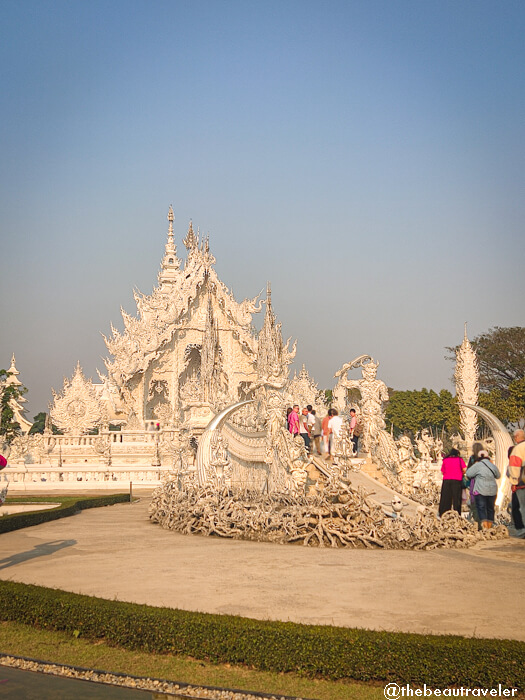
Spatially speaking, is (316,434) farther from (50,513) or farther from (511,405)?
(511,405)

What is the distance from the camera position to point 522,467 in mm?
10781

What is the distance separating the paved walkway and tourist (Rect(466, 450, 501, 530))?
2.10ft

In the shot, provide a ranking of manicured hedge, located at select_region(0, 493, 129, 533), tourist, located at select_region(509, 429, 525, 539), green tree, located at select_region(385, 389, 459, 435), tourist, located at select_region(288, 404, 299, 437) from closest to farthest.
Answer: tourist, located at select_region(509, 429, 525, 539) → manicured hedge, located at select_region(0, 493, 129, 533) → tourist, located at select_region(288, 404, 299, 437) → green tree, located at select_region(385, 389, 459, 435)

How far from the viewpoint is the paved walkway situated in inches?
241

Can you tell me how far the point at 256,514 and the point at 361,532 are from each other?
5.43 feet

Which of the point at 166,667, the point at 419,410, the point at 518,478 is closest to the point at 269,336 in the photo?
the point at 518,478

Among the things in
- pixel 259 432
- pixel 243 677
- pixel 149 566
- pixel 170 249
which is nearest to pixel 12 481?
pixel 259 432

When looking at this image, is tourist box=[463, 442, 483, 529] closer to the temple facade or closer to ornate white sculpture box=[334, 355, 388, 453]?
ornate white sculpture box=[334, 355, 388, 453]

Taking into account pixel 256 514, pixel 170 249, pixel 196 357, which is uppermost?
pixel 170 249

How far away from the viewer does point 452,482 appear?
37.7 feet

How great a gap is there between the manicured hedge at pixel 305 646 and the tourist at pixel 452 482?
6669 millimetres

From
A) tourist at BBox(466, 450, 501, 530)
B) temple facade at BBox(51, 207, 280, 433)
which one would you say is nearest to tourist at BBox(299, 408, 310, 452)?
tourist at BBox(466, 450, 501, 530)

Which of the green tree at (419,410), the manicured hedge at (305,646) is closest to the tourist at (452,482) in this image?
the manicured hedge at (305,646)

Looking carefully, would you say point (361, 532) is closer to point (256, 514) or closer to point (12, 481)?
point (256, 514)
